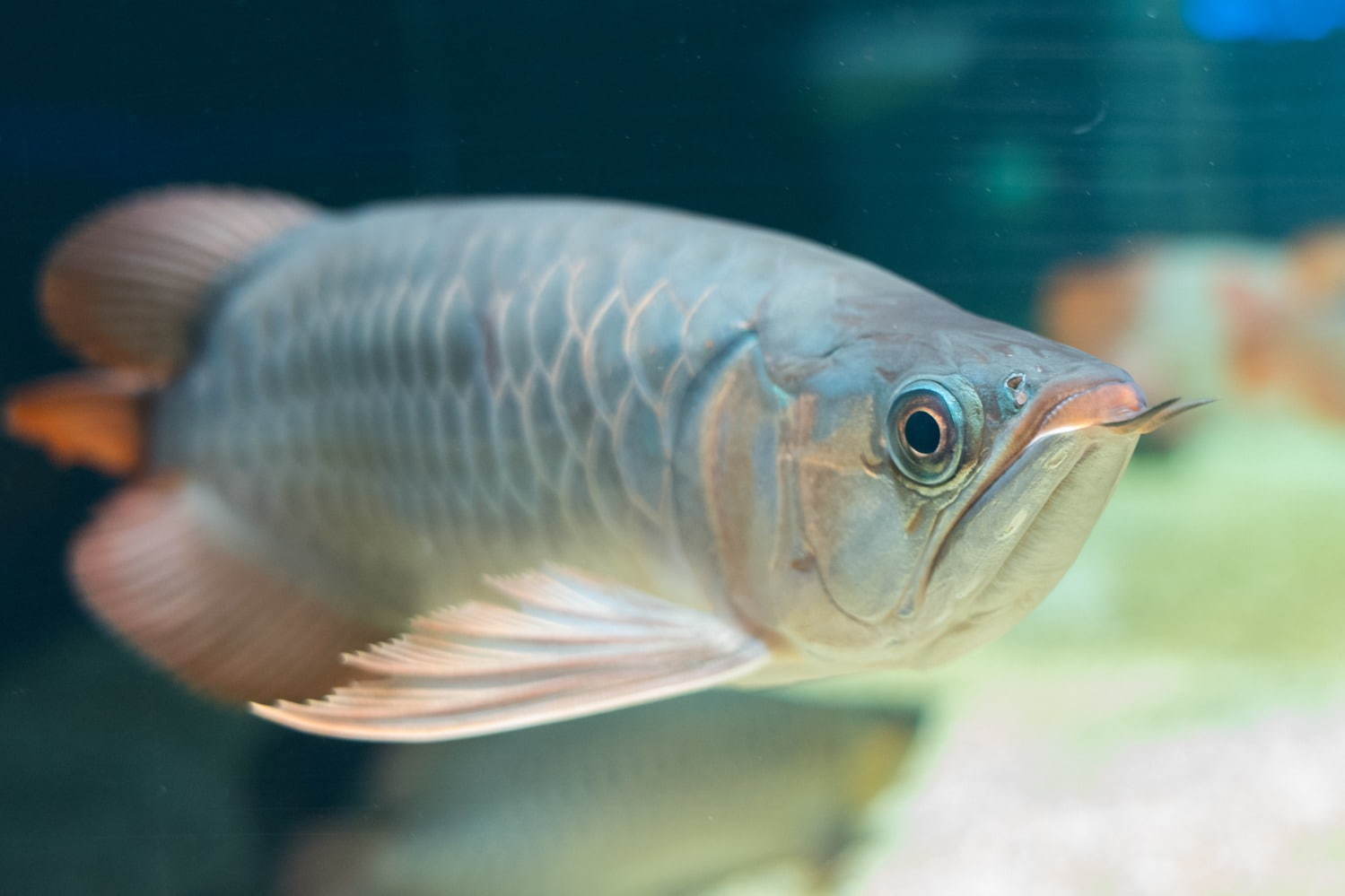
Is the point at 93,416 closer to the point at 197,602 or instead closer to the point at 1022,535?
the point at 197,602

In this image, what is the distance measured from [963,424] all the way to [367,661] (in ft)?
2.76

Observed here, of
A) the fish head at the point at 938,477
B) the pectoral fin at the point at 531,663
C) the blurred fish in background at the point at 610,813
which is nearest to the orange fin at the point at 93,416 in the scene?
the blurred fish in background at the point at 610,813

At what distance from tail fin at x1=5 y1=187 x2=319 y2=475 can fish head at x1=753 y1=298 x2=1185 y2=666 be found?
1536 mm

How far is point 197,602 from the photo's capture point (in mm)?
2125

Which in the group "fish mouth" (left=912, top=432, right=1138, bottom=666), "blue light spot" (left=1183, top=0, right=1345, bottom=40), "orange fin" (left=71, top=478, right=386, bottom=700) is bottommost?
"orange fin" (left=71, top=478, right=386, bottom=700)

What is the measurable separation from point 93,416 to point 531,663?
159cm

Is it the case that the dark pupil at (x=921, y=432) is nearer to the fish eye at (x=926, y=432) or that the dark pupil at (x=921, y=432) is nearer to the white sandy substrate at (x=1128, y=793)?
the fish eye at (x=926, y=432)

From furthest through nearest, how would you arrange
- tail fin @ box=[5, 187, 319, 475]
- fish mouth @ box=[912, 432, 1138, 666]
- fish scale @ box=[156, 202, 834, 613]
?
tail fin @ box=[5, 187, 319, 475] → fish scale @ box=[156, 202, 834, 613] → fish mouth @ box=[912, 432, 1138, 666]

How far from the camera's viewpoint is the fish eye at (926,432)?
3.98ft

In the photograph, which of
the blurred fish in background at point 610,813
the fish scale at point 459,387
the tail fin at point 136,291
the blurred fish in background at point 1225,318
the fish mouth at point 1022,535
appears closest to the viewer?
the fish mouth at point 1022,535

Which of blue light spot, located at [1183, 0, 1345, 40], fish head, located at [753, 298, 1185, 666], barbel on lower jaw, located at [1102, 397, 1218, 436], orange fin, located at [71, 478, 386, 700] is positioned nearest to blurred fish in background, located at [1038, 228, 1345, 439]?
blue light spot, located at [1183, 0, 1345, 40]

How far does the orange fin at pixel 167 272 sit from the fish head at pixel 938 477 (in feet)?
4.96

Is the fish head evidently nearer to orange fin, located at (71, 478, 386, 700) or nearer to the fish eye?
the fish eye

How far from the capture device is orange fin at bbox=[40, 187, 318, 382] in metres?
2.29
